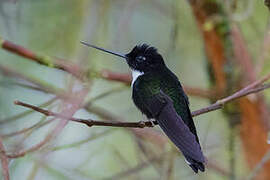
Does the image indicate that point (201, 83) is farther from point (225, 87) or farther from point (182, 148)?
point (182, 148)

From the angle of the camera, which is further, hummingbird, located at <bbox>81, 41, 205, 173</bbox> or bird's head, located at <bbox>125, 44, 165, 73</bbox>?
bird's head, located at <bbox>125, 44, 165, 73</bbox>

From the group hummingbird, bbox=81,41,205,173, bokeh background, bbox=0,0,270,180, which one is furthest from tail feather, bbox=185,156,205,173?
bokeh background, bbox=0,0,270,180

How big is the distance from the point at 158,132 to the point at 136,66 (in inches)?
39.3

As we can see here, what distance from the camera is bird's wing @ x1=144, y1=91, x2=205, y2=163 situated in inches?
86.7

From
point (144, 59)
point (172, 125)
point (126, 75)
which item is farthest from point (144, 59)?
point (172, 125)

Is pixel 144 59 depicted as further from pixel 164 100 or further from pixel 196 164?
pixel 196 164

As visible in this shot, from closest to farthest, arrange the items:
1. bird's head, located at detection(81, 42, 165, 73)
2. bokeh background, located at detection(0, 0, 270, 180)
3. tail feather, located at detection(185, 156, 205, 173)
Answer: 1. tail feather, located at detection(185, 156, 205, 173)
2. bird's head, located at detection(81, 42, 165, 73)
3. bokeh background, located at detection(0, 0, 270, 180)

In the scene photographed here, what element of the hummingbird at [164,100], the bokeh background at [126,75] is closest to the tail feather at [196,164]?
the hummingbird at [164,100]

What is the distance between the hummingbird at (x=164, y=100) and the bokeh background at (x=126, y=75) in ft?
0.55

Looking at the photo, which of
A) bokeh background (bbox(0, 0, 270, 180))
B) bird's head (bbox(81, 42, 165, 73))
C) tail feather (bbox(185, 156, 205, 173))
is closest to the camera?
tail feather (bbox(185, 156, 205, 173))

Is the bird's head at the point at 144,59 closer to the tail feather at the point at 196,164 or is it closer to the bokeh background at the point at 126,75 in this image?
the bokeh background at the point at 126,75

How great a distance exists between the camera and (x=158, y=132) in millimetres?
3938

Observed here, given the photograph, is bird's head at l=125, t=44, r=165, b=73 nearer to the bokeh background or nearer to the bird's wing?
the bokeh background

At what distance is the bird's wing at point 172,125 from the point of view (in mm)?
2203
